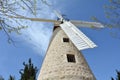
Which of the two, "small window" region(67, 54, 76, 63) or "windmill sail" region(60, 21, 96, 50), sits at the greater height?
"windmill sail" region(60, 21, 96, 50)

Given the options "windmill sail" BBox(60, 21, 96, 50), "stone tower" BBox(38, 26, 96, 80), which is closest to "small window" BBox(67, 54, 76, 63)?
"stone tower" BBox(38, 26, 96, 80)

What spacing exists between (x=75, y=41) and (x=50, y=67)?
217cm

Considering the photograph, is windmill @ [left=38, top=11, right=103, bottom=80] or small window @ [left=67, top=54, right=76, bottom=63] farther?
small window @ [left=67, top=54, right=76, bottom=63]

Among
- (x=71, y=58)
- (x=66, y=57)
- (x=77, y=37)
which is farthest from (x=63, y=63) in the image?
(x=77, y=37)

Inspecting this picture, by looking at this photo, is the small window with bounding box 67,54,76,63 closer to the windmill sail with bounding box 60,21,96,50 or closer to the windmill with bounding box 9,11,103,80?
the windmill with bounding box 9,11,103,80

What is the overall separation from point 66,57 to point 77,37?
1.64 metres

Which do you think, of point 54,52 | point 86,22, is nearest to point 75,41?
point 54,52

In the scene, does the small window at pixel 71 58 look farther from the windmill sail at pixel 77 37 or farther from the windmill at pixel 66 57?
the windmill sail at pixel 77 37

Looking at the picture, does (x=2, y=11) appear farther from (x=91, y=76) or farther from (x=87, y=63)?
(x=87, y=63)

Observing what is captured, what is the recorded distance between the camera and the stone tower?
1229cm

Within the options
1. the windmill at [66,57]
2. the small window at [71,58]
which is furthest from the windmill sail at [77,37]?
the small window at [71,58]

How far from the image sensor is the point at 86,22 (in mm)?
17766

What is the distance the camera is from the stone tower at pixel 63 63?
12291 mm

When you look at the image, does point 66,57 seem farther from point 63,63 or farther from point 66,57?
Answer: point 63,63
